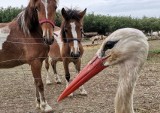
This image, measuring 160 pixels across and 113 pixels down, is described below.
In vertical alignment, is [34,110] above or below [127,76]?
below

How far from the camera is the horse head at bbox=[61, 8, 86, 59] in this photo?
811cm

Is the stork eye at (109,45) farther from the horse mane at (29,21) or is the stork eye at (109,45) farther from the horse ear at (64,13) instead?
the horse ear at (64,13)

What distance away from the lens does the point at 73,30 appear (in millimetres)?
8297

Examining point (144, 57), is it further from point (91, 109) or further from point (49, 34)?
point (91, 109)

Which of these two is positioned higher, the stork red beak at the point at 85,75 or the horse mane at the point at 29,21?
the horse mane at the point at 29,21

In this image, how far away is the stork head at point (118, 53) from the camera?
Result: 3.96m

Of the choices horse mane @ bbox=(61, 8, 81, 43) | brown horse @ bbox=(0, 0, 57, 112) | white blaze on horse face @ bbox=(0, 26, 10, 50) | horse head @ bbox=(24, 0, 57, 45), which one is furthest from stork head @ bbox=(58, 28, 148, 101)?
horse mane @ bbox=(61, 8, 81, 43)

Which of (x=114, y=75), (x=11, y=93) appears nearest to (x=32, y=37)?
(x=11, y=93)

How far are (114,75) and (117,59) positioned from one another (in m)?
7.97

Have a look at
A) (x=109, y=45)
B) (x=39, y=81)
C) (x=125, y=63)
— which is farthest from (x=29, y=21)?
(x=125, y=63)

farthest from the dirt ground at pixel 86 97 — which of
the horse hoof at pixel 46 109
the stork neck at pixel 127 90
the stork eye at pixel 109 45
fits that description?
the stork eye at pixel 109 45

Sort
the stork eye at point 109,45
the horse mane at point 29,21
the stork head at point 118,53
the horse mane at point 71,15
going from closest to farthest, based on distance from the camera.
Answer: the stork head at point 118,53 < the stork eye at point 109,45 < the horse mane at point 29,21 < the horse mane at point 71,15

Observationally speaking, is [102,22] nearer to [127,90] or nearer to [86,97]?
[86,97]

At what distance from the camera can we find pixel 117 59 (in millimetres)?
4117
